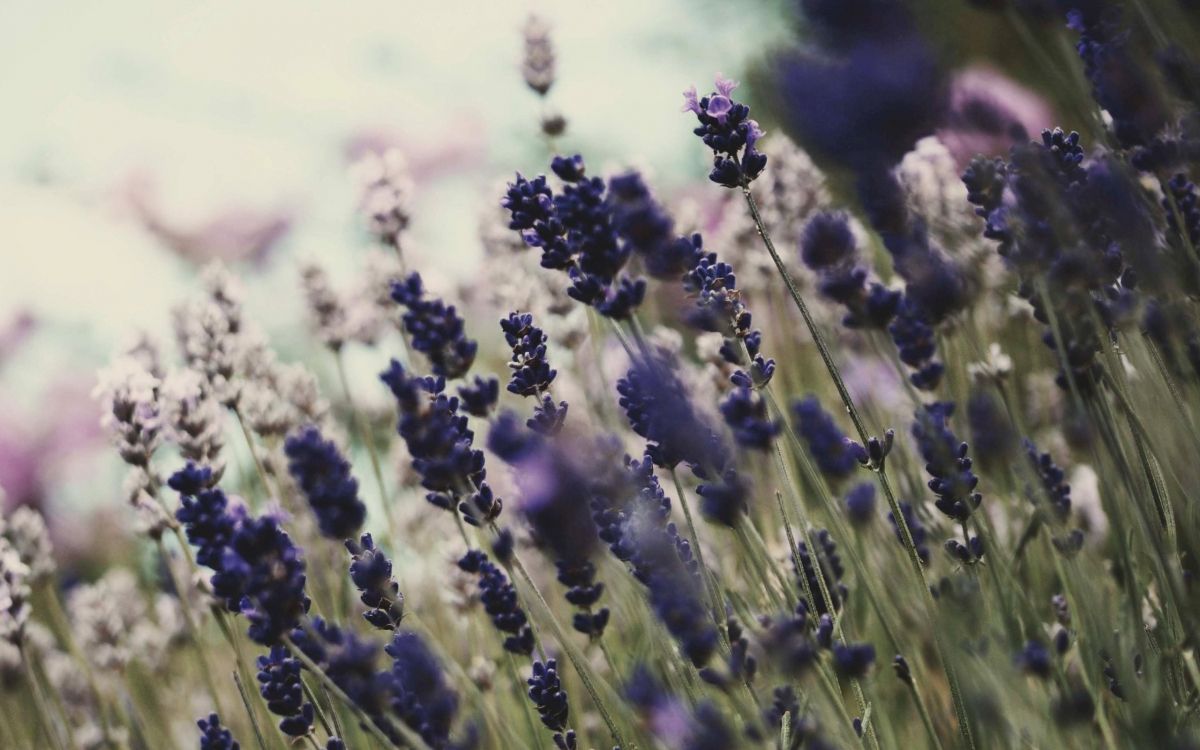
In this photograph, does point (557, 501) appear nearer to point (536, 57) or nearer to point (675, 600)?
point (675, 600)

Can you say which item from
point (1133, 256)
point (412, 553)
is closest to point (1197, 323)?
point (1133, 256)

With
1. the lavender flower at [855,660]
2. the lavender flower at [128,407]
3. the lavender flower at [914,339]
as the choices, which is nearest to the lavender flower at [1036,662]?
the lavender flower at [855,660]

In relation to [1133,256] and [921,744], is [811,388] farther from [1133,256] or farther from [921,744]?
[1133,256]

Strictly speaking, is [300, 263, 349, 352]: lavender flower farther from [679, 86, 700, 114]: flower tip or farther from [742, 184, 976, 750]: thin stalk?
[742, 184, 976, 750]: thin stalk

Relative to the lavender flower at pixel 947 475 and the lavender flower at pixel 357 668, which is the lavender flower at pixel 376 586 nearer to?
the lavender flower at pixel 357 668

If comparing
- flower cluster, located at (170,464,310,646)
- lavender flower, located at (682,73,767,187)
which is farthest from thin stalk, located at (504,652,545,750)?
lavender flower, located at (682,73,767,187)

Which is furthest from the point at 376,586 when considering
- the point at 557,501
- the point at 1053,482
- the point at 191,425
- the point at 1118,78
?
the point at 1118,78
